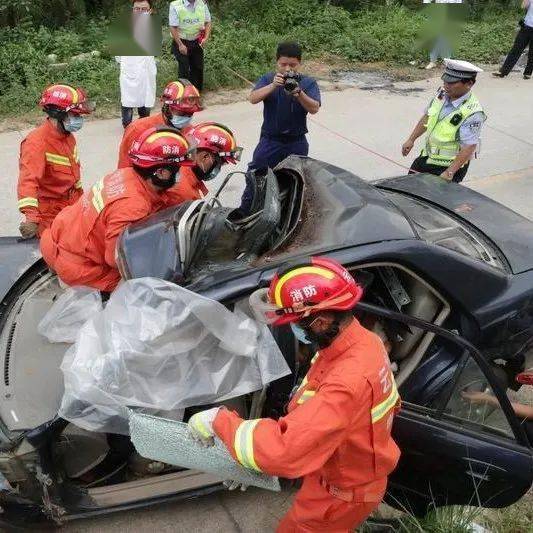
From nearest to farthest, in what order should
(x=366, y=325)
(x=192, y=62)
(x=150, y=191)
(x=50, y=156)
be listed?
1. (x=366, y=325)
2. (x=150, y=191)
3. (x=50, y=156)
4. (x=192, y=62)

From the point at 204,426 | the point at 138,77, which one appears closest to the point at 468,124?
the point at 204,426

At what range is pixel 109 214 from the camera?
3.21 meters

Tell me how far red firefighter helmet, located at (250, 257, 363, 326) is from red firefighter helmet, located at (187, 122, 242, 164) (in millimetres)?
1918

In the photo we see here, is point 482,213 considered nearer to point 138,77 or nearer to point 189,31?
point 138,77

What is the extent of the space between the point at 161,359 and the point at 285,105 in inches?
119

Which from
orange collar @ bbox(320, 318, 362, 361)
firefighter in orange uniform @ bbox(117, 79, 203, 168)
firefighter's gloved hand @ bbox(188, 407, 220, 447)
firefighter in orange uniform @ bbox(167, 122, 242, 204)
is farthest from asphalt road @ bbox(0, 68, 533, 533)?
orange collar @ bbox(320, 318, 362, 361)

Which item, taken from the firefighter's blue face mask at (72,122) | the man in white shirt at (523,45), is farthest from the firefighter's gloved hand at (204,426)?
the man in white shirt at (523,45)

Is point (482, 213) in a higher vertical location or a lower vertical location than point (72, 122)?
higher

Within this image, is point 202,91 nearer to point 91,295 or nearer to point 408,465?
point 91,295

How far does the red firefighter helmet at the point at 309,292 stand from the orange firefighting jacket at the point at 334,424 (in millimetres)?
159

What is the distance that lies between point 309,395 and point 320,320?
11.1 inches

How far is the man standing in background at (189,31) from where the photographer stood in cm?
812

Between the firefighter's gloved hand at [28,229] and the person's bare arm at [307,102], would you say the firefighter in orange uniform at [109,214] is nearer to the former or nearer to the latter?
the firefighter's gloved hand at [28,229]

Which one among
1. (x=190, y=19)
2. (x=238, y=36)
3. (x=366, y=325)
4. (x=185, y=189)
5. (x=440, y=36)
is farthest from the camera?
(x=238, y=36)
